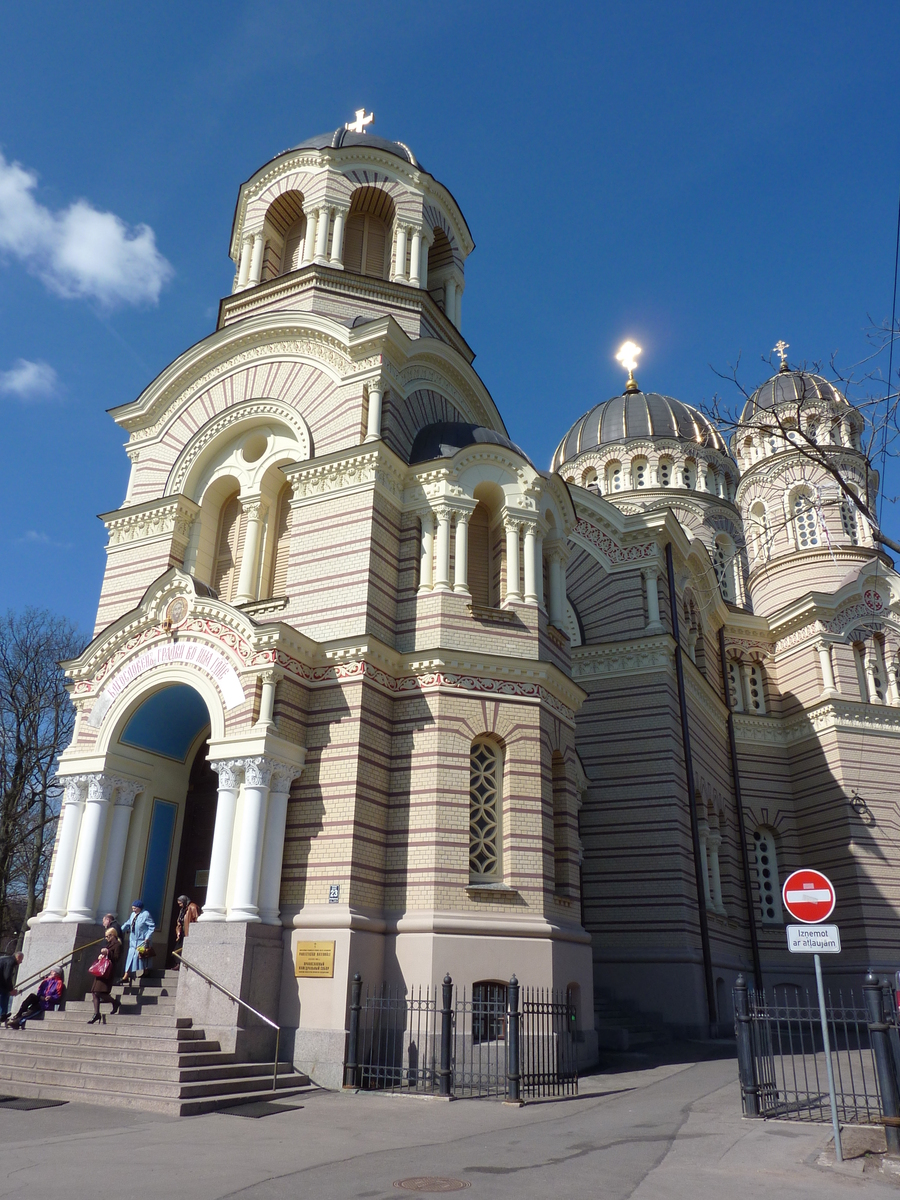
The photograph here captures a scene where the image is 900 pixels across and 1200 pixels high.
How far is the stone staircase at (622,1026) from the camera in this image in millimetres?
18094

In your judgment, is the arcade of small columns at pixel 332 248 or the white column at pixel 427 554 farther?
the arcade of small columns at pixel 332 248

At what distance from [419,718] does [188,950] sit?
16.8 ft

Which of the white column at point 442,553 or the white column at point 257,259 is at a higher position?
the white column at point 257,259

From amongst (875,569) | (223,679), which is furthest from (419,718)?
(875,569)

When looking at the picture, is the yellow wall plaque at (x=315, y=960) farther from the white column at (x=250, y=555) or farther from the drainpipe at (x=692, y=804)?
the drainpipe at (x=692, y=804)

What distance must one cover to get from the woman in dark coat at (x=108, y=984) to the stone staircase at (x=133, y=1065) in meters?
0.16

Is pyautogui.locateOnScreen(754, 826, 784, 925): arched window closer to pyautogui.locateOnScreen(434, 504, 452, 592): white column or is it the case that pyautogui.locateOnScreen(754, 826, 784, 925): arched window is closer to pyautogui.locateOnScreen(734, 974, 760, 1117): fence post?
pyautogui.locateOnScreen(434, 504, 452, 592): white column

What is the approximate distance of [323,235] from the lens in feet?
72.6

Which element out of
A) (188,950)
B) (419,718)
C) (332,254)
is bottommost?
(188,950)

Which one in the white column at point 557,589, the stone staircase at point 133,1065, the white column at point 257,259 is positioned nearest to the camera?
the stone staircase at point 133,1065

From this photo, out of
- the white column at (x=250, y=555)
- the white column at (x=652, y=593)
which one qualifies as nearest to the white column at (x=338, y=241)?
the white column at (x=250, y=555)

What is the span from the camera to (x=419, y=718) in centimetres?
1594

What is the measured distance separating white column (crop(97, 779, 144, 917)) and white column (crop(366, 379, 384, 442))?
25.6ft

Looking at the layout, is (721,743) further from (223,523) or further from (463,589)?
(223,523)
